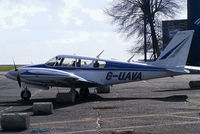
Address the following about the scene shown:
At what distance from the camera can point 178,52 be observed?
60.9 feet

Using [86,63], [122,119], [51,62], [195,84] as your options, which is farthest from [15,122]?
[195,84]

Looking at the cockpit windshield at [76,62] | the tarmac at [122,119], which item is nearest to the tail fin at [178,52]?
the cockpit windshield at [76,62]

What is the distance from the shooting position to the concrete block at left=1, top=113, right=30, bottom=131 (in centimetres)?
1012

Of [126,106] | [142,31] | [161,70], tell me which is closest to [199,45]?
[142,31]

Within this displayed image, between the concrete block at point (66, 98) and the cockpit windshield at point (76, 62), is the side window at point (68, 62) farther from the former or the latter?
the concrete block at point (66, 98)

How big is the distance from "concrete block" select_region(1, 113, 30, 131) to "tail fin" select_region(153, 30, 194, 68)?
33.7ft

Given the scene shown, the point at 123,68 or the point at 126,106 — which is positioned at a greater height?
the point at 123,68

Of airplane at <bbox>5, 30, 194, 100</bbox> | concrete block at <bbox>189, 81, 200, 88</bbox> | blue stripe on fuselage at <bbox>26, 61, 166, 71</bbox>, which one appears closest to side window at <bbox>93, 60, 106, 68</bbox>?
airplane at <bbox>5, 30, 194, 100</bbox>

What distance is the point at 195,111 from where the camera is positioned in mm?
12602

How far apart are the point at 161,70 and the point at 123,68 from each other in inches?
79.2

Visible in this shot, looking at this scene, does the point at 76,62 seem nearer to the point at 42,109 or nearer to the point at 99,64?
the point at 99,64

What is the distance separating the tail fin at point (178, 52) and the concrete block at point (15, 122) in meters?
10.3

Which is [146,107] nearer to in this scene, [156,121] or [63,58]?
[156,121]

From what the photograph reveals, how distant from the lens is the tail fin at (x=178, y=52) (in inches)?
724
